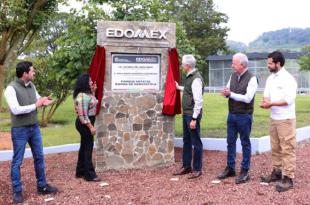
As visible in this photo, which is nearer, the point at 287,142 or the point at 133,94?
the point at 287,142

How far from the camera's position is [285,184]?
249 inches

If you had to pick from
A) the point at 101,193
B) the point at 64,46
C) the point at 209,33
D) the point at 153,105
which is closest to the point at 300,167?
the point at 153,105

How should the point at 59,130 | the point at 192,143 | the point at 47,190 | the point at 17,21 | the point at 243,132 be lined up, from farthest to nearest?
the point at 17,21 < the point at 59,130 < the point at 192,143 < the point at 243,132 < the point at 47,190

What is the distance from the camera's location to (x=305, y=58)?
23922 mm

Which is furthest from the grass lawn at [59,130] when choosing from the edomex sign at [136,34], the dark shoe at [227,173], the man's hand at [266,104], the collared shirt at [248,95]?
the man's hand at [266,104]

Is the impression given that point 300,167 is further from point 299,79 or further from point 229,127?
point 299,79

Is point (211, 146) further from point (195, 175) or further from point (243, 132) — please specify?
point (243, 132)

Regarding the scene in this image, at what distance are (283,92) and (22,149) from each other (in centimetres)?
356

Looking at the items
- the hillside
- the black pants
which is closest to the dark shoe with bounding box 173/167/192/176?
the black pants

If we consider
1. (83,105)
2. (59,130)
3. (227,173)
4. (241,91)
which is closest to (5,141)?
(59,130)

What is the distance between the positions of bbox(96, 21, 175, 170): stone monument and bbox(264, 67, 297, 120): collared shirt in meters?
2.31

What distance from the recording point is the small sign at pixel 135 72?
7894 mm

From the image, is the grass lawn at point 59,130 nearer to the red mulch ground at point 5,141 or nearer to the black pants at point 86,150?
the red mulch ground at point 5,141

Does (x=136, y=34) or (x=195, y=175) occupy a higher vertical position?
(x=136, y=34)
